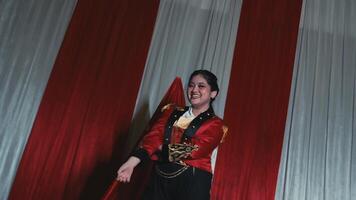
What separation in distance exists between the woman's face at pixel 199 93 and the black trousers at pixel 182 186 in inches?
12.8

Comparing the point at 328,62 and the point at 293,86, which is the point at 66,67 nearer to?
the point at 293,86

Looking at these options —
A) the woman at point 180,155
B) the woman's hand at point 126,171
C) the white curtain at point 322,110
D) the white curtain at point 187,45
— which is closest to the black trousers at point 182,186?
the woman at point 180,155

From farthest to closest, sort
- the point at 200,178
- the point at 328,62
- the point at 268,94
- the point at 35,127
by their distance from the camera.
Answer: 1. the point at 328,62
2. the point at 268,94
3. the point at 35,127
4. the point at 200,178

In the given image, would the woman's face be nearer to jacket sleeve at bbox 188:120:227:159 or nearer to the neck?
the neck

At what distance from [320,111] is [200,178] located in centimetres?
168

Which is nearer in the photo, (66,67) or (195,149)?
(195,149)

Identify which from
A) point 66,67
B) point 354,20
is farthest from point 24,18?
point 354,20

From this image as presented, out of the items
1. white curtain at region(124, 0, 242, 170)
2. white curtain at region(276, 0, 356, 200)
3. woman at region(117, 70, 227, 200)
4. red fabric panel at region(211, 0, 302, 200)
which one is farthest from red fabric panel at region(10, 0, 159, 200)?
white curtain at region(276, 0, 356, 200)

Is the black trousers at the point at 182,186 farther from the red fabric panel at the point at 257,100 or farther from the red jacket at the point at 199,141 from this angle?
the red fabric panel at the point at 257,100

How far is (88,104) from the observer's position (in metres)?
2.43

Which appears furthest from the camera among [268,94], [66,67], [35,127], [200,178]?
[268,94]

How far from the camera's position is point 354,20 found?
10.1ft

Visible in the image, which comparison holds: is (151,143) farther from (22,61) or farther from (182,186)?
(22,61)

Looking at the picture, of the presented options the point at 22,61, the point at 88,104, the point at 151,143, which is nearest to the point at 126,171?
the point at 151,143
